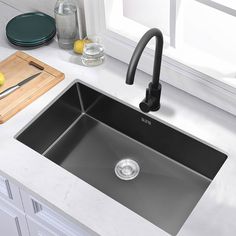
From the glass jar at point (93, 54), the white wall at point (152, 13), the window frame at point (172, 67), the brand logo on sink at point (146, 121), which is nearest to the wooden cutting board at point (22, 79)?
the glass jar at point (93, 54)

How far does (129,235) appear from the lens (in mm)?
1431

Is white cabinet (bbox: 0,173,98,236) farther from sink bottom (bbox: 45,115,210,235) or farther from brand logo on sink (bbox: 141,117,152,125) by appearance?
brand logo on sink (bbox: 141,117,152,125)

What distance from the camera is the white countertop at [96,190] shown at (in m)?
1.46

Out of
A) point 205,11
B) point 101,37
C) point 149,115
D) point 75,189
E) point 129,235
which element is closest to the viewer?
point 129,235

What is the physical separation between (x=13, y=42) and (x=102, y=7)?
388 mm

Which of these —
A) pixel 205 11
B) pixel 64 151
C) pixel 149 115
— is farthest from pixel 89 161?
pixel 205 11

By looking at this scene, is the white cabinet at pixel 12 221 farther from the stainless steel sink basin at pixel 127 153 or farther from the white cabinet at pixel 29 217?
the stainless steel sink basin at pixel 127 153

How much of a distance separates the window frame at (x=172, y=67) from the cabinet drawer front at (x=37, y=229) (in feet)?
2.17

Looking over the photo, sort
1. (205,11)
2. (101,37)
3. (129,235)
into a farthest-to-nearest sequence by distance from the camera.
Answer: (205,11) → (101,37) → (129,235)

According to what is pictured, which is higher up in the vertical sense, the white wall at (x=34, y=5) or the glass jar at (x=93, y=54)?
the white wall at (x=34, y=5)

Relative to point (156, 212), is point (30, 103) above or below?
above

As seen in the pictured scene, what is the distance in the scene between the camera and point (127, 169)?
1839 mm

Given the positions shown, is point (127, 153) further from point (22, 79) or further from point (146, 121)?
point (22, 79)

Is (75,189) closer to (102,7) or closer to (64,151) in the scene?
(64,151)
